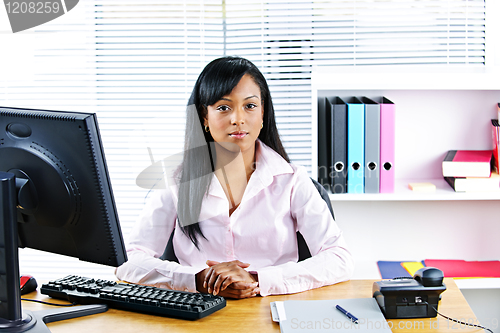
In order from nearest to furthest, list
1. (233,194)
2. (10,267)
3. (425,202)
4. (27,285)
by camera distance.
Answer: (10,267)
(27,285)
(233,194)
(425,202)

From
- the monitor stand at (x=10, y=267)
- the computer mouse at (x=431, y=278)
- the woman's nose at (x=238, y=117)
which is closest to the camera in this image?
the monitor stand at (x=10, y=267)

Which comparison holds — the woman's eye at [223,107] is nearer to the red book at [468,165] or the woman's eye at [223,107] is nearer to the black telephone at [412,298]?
the black telephone at [412,298]

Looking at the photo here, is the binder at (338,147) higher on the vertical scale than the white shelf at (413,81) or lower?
lower

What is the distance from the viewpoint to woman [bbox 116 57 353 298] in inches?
57.8

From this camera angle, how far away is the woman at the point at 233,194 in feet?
4.82

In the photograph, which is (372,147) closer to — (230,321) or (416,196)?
(416,196)

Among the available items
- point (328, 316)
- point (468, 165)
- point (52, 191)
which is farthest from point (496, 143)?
point (52, 191)

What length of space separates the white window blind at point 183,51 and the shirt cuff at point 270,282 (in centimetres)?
116

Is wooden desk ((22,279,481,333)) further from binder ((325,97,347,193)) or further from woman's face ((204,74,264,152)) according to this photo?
binder ((325,97,347,193))

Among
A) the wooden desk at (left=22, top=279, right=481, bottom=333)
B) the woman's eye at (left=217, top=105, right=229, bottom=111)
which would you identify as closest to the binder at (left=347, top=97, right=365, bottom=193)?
the woman's eye at (left=217, top=105, right=229, bottom=111)

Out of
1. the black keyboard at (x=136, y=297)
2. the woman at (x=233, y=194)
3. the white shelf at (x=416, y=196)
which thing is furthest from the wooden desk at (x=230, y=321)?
the white shelf at (x=416, y=196)

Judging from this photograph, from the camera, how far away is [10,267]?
2.94 ft

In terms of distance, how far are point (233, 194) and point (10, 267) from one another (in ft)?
2.65

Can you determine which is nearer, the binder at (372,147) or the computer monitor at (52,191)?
the computer monitor at (52,191)
